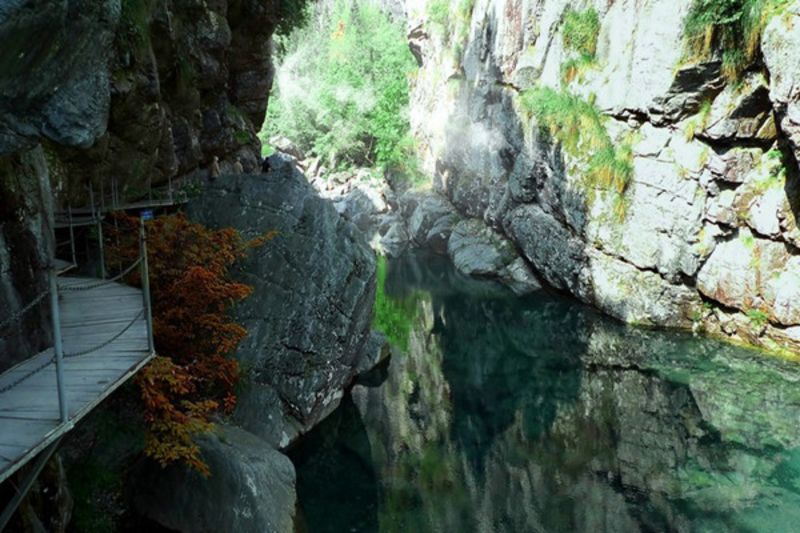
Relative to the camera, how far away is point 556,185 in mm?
26859

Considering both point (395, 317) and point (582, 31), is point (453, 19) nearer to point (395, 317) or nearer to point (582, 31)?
point (582, 31)

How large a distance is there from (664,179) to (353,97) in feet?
115

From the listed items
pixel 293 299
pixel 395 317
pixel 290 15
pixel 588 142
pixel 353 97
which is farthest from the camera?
pixel 353 97

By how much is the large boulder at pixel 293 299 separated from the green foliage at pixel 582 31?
15.8 m

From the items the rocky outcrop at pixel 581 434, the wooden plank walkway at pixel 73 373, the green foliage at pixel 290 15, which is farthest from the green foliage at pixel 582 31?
the wooden plank walkway at pixel 73 373

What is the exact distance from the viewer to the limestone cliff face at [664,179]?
1839 cm

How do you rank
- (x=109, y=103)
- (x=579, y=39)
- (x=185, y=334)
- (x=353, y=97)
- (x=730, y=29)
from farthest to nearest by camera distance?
(x=353, y=97) → (x=579, y=39) → (x=730, y=29) → (x=185, y=334) → (x=109, y=103)

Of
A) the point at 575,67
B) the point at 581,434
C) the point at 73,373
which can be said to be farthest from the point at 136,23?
the point at 575,67

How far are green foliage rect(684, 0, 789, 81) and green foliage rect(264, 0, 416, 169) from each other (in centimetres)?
2915

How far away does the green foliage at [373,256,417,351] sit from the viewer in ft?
76.5

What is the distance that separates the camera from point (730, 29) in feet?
63.0

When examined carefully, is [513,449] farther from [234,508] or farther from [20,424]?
[20,424]

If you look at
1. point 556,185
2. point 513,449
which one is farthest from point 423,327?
point 513,449

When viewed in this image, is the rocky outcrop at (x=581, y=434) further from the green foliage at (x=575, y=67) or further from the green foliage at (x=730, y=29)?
the green foliage at (x=575, y=67)
